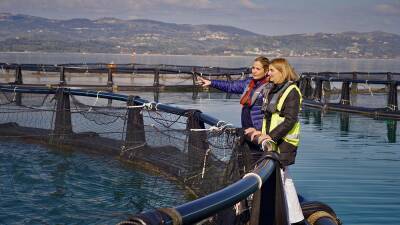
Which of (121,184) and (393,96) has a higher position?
(393,96)

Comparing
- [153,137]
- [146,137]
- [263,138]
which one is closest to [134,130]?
[146,137]

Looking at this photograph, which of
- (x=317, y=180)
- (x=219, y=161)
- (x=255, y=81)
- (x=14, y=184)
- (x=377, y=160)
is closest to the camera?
(x=255, y=81)

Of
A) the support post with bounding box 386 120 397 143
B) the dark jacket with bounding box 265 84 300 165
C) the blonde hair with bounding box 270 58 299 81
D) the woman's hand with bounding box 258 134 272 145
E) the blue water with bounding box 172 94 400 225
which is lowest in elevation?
the blue water with bounding box 172 94 400 225

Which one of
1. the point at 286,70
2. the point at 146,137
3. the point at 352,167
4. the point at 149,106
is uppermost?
the point at 286,70

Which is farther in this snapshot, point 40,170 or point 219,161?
point 40,170

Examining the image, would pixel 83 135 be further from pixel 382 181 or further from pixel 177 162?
pixel 382 181

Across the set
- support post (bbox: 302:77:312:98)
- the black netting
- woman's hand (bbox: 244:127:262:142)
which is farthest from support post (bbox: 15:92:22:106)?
support post (bbox: 302:77:312:98)

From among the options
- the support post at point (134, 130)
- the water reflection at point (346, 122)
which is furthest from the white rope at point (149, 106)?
the water reflection at point (346, 122)

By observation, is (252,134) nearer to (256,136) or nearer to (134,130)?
(256,136)

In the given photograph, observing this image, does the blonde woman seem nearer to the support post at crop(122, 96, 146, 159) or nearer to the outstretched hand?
the outstretched hand

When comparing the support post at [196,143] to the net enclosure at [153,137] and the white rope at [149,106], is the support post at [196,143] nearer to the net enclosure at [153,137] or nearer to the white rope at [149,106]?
the net enclosure at [153,137]

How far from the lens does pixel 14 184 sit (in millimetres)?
8742

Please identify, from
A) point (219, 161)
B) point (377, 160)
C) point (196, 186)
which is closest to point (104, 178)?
point (196, 186)

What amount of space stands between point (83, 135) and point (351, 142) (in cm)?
735
